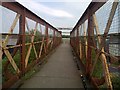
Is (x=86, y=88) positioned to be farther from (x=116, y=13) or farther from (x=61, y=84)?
(x=116, y=13)

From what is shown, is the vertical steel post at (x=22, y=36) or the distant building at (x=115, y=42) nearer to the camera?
the distant building at (x=115, y=42)

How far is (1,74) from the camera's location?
379cm

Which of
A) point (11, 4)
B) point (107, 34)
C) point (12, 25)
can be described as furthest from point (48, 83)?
point (107, 34)

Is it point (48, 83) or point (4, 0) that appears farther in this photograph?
point (48, 83)

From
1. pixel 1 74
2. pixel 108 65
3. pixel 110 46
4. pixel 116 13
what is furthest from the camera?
pixel 1 74

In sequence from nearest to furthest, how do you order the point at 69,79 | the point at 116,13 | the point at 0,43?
the point at 116,13, the point at 0,43, the point at 69,79

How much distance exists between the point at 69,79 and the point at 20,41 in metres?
1.50

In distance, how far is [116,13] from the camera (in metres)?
2.15

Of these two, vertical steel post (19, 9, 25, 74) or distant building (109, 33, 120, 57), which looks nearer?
distant building (109, 33, 120, 57)

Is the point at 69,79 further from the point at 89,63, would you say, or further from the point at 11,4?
the point at 11,4

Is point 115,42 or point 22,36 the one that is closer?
point 115,42

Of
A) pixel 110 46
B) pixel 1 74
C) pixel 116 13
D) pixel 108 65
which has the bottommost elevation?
pixel 1 74

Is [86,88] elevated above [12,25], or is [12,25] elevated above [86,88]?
[12,25]

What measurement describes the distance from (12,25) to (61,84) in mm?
1634
